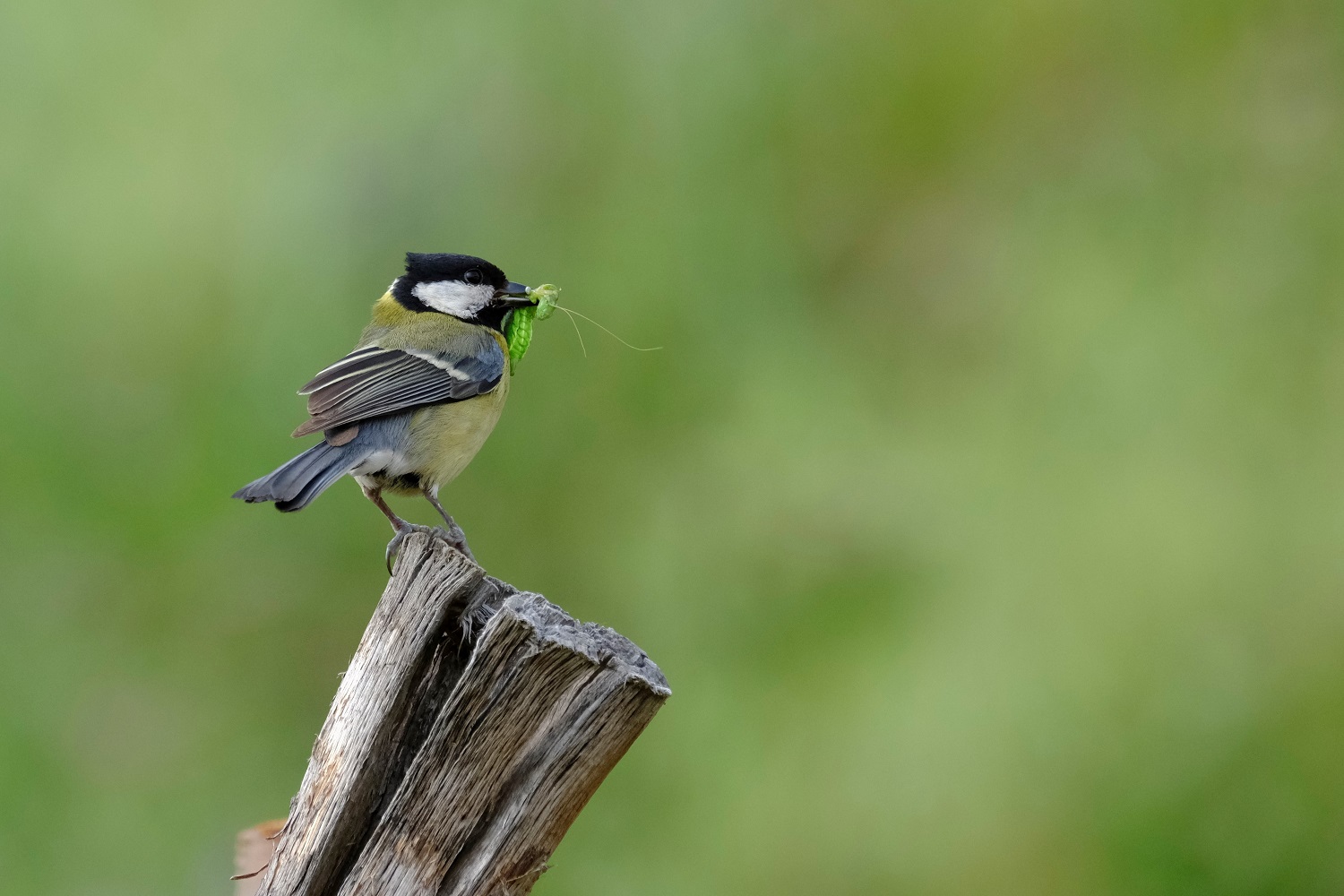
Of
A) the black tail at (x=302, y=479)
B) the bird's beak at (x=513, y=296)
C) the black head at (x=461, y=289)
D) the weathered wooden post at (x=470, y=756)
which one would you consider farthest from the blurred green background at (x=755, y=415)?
the weathered wooden post at (x=470, y=756)

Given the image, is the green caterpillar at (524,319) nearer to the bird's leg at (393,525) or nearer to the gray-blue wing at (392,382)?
the gray-blue wing at (392,382)

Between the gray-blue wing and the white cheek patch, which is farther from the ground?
the white cheek patch

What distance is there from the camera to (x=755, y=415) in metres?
4.69

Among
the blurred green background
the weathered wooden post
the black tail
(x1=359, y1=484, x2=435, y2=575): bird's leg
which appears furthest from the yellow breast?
the weathered wooden post

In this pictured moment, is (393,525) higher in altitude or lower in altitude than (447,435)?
lower

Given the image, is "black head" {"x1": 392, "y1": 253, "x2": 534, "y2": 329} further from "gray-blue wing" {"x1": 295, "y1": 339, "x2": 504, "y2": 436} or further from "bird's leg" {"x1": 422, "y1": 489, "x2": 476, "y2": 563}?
"bird's leg" {"x1": 422, "y1": 489, "x2": 476, "y2": 563}

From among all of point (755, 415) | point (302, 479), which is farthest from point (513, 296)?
point (755, 415)

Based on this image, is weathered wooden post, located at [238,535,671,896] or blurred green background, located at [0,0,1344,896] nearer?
weathered wooden post, located at [238,535,671,896]

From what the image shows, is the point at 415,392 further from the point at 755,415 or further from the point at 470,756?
the point at 755,415

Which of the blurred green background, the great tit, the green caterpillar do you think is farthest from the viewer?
the blurred green background

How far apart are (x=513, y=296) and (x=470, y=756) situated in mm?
2014

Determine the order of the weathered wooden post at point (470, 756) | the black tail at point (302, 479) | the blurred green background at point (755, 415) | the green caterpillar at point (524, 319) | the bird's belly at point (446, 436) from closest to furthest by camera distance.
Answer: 1. the weathered wooden post at point (470, 756)
2. the black tail at point (302, 479)
3. the bird's belly at point (446, 436)
4. the green caterpillar at point (524, 319)
5. the blurred green background at point (755, 415)

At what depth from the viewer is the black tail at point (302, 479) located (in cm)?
238

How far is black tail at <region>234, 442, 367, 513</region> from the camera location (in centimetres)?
238
